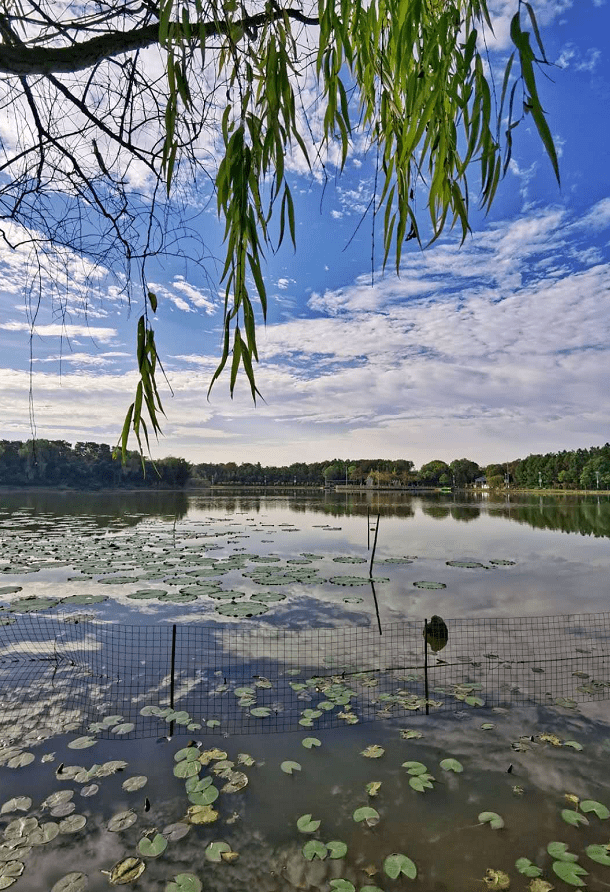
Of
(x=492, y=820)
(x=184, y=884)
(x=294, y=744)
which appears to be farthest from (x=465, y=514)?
(x=184, y=884)

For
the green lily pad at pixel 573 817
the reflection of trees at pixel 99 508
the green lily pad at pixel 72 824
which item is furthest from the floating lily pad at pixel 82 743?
the reflection of trees at pixel 99 508

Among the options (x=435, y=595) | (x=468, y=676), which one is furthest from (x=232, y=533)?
(x=468, y=676)

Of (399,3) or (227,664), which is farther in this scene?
(227,664)

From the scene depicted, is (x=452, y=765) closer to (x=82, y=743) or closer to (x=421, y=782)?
(x=421, y=782)

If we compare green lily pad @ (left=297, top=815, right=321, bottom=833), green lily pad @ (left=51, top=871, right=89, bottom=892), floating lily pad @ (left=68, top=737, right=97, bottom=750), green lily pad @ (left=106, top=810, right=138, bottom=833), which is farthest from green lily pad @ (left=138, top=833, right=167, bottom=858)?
floating lily pad @ (left=68, top=737, right=97, bottom=750)

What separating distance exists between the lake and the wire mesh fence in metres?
0.03

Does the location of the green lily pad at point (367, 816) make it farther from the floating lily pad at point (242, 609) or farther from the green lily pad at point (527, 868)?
the floating lily pad at point (242, 609)

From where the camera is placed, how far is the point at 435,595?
959cm

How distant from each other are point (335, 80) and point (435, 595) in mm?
9664

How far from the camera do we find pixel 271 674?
519 centimetres

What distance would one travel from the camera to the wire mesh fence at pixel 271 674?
4242 millimetres

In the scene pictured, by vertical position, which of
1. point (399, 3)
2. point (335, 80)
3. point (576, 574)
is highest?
point (399, 3)

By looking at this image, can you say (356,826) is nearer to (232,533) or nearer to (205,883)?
(205,883)

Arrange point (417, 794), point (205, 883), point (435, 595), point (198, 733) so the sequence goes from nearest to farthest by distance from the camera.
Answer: point (205, 883) < point (417, 794) < point (198, 733) < point (435, 595)
